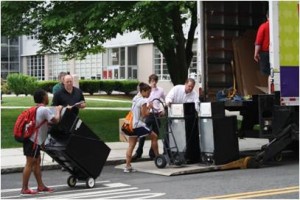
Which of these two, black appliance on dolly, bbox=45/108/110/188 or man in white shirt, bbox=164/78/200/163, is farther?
→ man in white shirt, bbox=164/78/200/163

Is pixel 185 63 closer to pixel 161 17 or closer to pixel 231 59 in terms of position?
pixel 161 17

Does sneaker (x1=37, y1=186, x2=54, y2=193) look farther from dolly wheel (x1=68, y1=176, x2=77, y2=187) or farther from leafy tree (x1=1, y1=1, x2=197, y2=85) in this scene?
leafy tree (x1=1, y1=1, x2=197, y2=85)

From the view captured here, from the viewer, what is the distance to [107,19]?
16.7m

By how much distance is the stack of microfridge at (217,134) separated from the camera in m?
10.7

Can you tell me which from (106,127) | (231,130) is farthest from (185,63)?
(231,130)

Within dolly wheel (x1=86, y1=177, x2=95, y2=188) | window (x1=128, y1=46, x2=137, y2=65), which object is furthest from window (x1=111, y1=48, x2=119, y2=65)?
dolly wheel (x1=86, y1=177, x2=95, y2=188)

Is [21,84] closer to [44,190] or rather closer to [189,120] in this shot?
[189,120]

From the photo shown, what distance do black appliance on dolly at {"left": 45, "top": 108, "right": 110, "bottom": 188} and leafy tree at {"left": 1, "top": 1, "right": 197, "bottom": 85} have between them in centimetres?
718

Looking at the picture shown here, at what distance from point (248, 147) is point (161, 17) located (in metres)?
4.58

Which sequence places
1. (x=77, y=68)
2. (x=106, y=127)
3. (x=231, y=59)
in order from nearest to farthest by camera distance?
(x=231, y=59)
(x=106, y=127)
(x=77, y=68)

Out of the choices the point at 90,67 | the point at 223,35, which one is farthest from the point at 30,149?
the point at 90,67

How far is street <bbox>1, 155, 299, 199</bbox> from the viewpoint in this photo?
8.13 m

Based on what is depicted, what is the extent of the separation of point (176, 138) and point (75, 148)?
2.97 m

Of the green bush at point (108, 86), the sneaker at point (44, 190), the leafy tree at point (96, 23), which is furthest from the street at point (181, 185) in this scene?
the green bush at point (108, 86)
